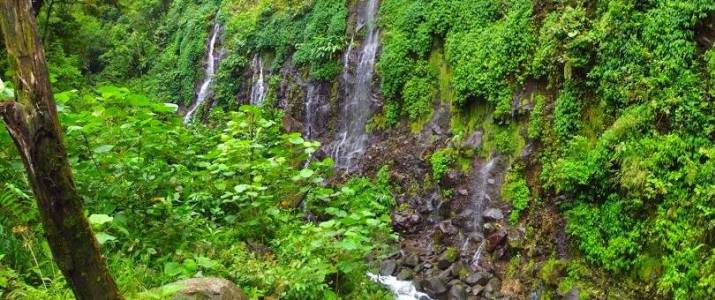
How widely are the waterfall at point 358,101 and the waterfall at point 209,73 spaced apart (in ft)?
25.1

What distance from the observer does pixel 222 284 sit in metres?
3.76

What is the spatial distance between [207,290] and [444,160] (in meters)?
7.57

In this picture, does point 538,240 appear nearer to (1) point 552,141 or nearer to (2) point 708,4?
(1) point 552,141

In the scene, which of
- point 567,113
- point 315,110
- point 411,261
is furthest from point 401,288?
point 315,110

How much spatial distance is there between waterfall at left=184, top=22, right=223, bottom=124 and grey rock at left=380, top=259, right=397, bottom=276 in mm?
12564

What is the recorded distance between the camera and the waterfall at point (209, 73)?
20.0 m

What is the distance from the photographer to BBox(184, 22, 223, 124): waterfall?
788 inches

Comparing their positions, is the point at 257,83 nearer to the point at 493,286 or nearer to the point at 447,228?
the point at 447,228

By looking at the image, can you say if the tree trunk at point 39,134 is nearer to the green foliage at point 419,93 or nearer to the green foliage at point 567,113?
the green foliage at point 567,113

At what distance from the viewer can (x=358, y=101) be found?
1396cm

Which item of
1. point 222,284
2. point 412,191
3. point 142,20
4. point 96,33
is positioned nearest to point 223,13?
point 96,33

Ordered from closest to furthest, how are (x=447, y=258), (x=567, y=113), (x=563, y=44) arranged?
(x=567, y=113)
(x=563, y=44)
(x=447, y=258)

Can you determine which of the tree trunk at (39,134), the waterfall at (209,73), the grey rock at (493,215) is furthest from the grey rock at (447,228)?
the waterfall at (209,73)

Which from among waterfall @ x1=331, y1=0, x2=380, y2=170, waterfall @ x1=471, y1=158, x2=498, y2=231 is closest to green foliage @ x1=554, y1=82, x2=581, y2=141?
waterfall @ x1=471, y1=158, x2=498, y2=231
